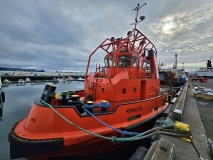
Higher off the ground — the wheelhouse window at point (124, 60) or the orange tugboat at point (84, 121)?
the wheelhouse window at point (124, 60)

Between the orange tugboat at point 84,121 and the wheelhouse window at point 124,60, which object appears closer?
the orange tugboat at point 84,121

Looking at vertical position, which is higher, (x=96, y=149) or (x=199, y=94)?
(x=199, y=94)

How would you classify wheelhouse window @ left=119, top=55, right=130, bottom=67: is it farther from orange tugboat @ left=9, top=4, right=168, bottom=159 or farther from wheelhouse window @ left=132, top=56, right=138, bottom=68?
wheelhouse window @ left=132, top=56, right=138, bottom=68

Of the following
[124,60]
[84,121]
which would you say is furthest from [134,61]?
[84,121]

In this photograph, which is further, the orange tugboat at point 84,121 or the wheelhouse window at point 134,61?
the wheelhouse window at point 134,61

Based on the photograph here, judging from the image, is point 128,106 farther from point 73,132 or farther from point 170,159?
point 170,159

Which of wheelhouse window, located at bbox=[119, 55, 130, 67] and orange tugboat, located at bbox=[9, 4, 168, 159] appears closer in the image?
orange tugboat, located at bbox=[9, 4, 168, 159]

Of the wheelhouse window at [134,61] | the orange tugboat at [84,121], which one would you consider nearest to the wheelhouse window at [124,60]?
the orange tugboat at [84,121]

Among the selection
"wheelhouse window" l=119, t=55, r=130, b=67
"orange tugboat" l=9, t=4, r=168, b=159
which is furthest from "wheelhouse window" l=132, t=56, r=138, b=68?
"wheelhouse window" l=119, t=55, r=130, b=67

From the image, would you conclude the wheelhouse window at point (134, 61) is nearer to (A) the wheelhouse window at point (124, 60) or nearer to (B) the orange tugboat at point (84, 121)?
(B) the orange tugboat at point (84, 121)

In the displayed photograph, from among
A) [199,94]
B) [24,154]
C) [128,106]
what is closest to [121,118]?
[128,106]

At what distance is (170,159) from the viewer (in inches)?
73.5

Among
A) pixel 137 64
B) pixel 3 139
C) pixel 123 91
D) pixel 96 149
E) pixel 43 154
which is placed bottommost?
pixel 3 139

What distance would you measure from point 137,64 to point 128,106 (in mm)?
2495
